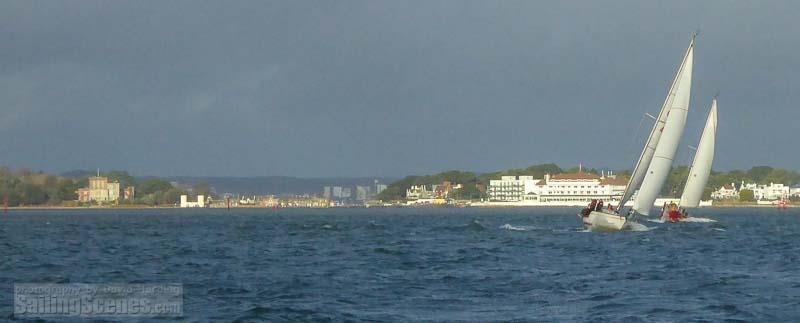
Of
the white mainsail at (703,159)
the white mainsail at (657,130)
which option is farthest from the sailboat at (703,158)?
the white mainsail at (657,130)

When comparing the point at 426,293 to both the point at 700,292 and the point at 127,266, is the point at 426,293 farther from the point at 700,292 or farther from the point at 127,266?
the point at 127,266

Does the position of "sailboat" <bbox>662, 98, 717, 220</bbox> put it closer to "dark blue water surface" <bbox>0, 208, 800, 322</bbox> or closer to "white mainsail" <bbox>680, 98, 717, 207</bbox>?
"white mainsail" <bbox>680, 98, 717, 207</bbox>

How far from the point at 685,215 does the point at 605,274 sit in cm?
Answer: 5998

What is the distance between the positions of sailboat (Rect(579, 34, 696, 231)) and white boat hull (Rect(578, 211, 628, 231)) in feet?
6.84

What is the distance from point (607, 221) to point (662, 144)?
7.65 metres

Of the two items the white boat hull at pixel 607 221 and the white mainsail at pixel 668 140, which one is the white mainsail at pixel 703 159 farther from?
the white boat hull at pixel 607 221

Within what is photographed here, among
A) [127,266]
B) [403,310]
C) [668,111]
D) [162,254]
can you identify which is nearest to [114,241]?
[162,254]

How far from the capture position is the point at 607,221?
73875mm

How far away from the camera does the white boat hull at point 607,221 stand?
73562 mm

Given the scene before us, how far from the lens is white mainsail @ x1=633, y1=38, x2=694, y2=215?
7850cm

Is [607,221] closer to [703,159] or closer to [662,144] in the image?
[662,144]

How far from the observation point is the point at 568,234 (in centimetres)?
7806

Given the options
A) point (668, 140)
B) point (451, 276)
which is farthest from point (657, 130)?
point (451, 276)

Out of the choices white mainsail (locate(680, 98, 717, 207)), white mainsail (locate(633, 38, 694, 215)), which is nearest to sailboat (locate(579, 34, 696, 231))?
white mainsail (locate(633, 38, 694, 215))
